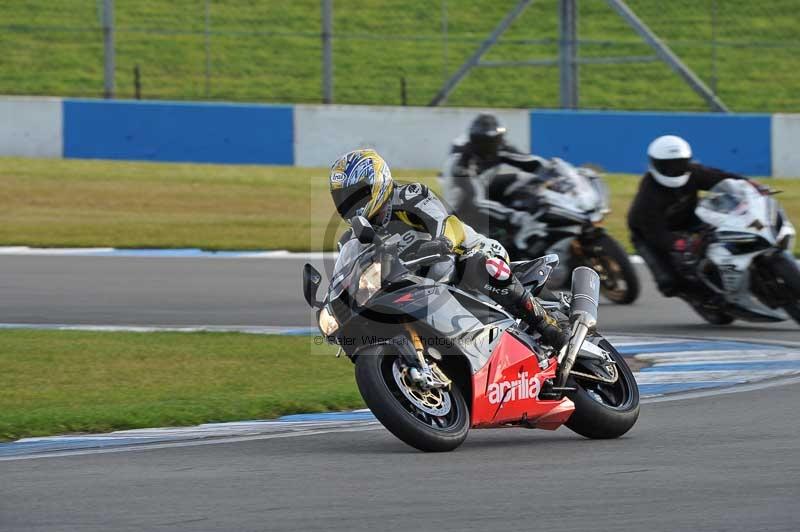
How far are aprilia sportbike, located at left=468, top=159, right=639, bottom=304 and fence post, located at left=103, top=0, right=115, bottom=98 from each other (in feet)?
27.9

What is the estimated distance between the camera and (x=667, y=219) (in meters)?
11.2

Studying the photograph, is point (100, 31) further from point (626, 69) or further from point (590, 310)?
point (590, 310)

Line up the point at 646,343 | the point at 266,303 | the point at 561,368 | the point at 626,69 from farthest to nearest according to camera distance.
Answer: the point at 626,69, the point at 266,303, the point at 646,343, the point at 561,368

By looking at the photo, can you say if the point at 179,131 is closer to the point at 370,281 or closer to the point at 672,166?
the point at 672,166

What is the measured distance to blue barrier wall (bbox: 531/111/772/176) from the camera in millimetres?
18938

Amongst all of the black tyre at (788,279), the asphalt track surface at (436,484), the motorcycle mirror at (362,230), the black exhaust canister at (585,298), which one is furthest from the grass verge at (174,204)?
the motorcycle mirror at (362,230)

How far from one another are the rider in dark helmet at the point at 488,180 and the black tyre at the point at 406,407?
6037mm

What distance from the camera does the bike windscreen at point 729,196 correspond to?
1067 centimetres

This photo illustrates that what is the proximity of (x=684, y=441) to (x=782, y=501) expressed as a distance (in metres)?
1.34

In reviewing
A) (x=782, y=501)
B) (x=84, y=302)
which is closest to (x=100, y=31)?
(x=84, y=302)

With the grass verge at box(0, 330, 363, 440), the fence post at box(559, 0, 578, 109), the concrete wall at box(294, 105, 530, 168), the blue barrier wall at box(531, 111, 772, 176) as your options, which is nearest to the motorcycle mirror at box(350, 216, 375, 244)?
the grass verge at box(0, 330, 363, 440)

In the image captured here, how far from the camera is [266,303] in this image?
12.2 metres

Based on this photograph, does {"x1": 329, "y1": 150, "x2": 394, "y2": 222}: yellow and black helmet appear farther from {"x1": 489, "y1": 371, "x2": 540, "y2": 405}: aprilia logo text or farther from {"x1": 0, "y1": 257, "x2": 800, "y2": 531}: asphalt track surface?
{"x1": 0, "y1": 257, "x2": 800, "y2": 531}: asphalt track surface

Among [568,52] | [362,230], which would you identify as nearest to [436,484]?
[362,230]
